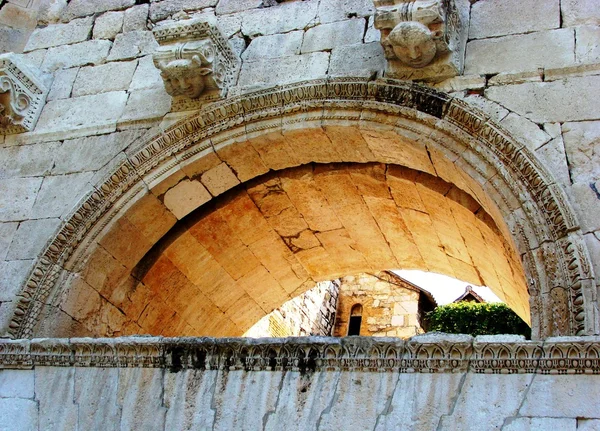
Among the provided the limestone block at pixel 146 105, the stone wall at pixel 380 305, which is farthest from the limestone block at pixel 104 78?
the stone wall at pixel 380 305

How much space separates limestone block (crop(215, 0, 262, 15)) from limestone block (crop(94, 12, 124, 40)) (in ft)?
2.88

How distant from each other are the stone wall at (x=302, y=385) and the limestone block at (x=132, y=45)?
104 inches

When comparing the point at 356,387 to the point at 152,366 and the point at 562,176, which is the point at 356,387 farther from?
the point at 562,176

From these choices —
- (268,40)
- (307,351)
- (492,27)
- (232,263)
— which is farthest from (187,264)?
(492,27)

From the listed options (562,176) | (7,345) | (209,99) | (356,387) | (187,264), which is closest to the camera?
(356,387)

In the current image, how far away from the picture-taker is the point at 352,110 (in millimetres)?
5672

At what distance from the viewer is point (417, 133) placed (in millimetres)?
5426

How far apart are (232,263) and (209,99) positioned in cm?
157

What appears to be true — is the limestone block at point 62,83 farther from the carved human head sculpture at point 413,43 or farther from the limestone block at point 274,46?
the carved human head sculpture at point 413,43

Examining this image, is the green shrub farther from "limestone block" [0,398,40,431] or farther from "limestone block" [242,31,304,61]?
"limestone block" [0,398,40,431]

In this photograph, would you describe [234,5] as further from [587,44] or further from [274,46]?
[587,44]

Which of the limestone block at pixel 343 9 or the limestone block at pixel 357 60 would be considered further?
the limestone block at pixel 343 9

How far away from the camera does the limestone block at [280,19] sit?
6.46 metres

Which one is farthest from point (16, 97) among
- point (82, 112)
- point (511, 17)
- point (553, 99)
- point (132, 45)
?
point (553, 99)
